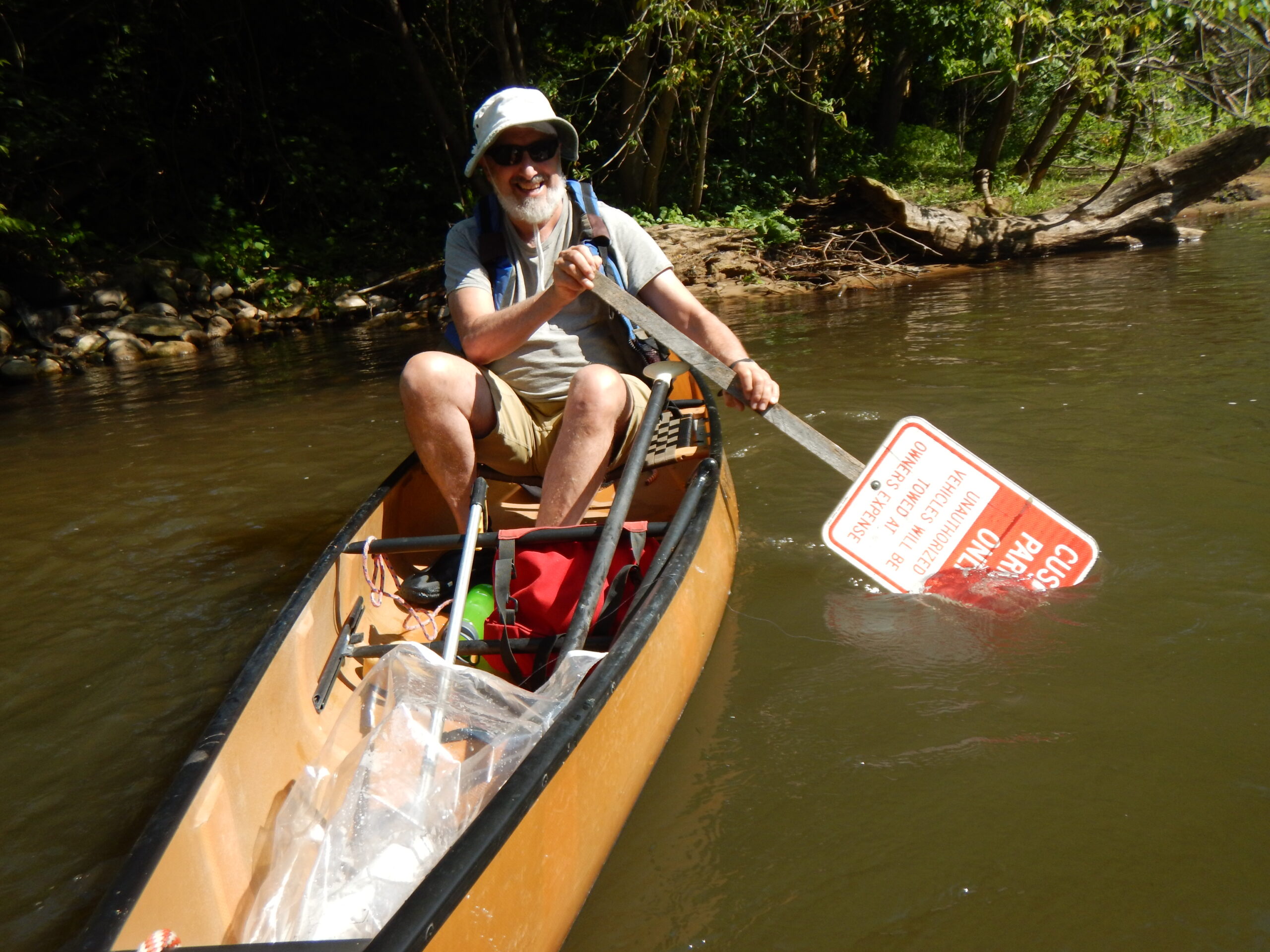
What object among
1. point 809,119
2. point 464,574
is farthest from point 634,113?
point 464,574

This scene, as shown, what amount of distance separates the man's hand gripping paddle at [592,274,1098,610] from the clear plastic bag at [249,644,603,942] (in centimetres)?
136

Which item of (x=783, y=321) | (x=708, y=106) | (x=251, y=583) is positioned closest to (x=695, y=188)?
(x=708, y=106)

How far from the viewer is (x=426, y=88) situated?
13664 millimetres

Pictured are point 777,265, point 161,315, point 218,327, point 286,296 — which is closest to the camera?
point 161,315

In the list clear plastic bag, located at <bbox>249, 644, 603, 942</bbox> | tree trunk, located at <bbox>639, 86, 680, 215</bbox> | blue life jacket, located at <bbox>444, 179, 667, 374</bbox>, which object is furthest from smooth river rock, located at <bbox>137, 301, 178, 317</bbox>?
clear plastic bag, located at <bbox>249, 644, 603, 942</bbox>

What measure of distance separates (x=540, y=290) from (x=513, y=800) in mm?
2084

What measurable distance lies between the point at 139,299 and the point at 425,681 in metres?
12.0

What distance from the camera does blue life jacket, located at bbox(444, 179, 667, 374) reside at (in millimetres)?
3359

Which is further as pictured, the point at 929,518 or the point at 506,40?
the point at 506,40

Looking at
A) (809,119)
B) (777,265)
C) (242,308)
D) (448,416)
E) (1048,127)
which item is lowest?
(777,265)

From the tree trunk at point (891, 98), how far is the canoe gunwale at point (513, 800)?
679 inches

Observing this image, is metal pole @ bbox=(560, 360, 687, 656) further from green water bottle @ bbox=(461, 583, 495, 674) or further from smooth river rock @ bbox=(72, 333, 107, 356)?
smooth river rock @ bbox=(72, 333, 107, 356)

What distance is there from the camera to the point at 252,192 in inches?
613

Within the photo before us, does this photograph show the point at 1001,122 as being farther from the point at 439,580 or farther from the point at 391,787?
the point at 391,787
